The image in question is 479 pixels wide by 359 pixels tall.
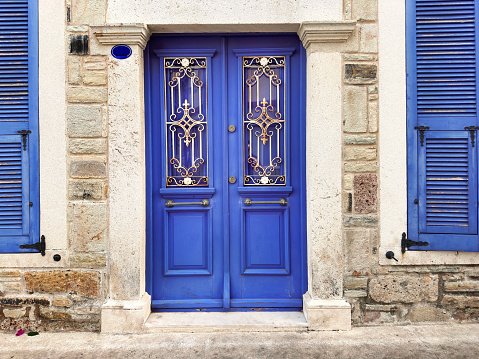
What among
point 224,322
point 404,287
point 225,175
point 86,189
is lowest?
point 224,322

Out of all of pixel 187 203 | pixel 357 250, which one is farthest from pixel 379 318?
pixel 187 203

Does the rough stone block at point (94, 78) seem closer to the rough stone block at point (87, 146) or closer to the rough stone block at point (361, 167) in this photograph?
the rough stone block at point (87, 146)

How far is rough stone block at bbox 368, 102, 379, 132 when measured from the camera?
124 inches

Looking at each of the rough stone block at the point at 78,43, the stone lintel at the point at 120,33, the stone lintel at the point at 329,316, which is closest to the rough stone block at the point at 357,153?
the stone lintel at the point at 329,316

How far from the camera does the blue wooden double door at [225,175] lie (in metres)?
3.37

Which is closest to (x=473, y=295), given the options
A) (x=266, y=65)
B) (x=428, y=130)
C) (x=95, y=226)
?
(x=428, y=130)

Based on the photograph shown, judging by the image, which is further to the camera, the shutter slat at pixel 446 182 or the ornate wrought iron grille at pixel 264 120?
the ornate wrought iron grille at pixel 264 120

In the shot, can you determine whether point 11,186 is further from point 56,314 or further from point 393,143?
point 393,143

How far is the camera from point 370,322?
3195 mm

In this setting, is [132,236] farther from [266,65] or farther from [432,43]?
[432,43]

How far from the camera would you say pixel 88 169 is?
316 centimetres

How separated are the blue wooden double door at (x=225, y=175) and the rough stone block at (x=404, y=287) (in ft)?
2.07

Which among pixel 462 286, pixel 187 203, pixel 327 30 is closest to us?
pixel 327 30

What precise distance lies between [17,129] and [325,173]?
2.64 metres
